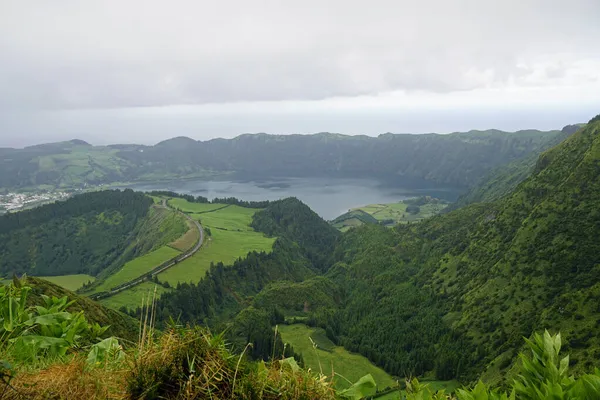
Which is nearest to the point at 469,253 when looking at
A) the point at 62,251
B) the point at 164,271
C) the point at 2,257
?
the point at 164,271

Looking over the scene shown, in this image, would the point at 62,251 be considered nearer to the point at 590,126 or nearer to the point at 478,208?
the point at 478,208

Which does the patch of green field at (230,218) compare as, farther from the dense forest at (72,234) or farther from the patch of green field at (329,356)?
the patch of green field at (329,356)

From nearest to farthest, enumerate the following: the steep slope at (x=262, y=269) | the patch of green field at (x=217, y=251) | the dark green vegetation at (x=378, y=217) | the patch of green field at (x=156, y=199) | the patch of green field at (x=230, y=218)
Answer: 1. the steep slope at (x=262, y=269)
2. the patch of green field at (x=217, y=251)
3. the patch of green field at (x=230, y=218)
4. the patch of green field at (x=156, y=199)
5. the dark green vegetation at (x=378, y=217)

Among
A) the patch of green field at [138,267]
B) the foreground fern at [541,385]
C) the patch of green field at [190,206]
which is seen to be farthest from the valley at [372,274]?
the foreground fern at [541,385]

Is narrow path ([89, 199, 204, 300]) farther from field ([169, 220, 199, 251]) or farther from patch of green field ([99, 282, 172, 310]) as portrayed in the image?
patch of green field ([99, 282, 172, 310])

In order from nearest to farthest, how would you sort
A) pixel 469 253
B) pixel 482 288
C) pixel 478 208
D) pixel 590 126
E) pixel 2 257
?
pixel 482 288 < pixel 469 253 < pixel 590 126 < pixel 478 208 < pixel 2 257

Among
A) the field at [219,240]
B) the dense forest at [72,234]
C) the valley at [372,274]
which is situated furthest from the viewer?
the dense forest at [72,234]
